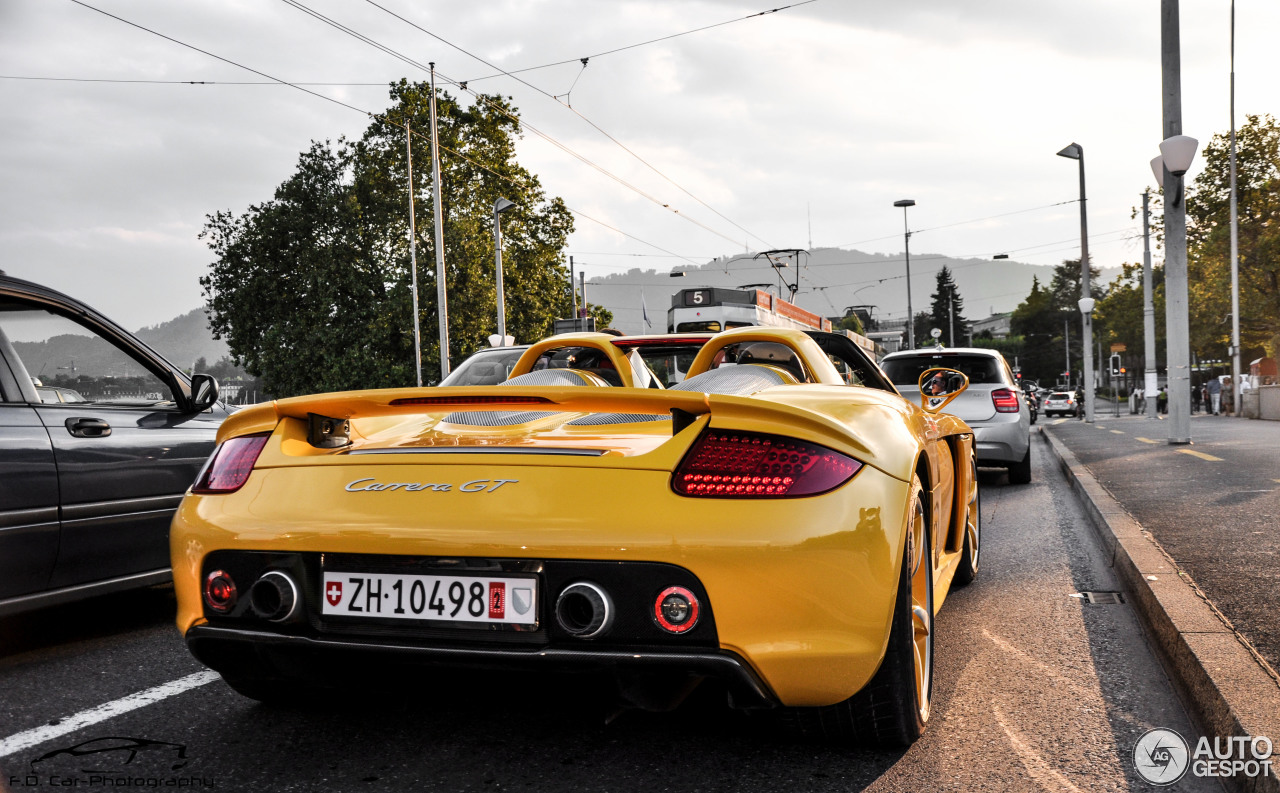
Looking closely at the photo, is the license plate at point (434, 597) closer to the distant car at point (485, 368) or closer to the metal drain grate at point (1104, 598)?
the metal drain grate at point (1104, 598)

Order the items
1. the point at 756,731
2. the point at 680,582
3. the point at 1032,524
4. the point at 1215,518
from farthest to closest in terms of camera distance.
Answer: the point at 1032,524 < the point at 1215,518 < the point at 756,731 < the point at 680,582

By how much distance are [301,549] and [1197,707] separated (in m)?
2.62

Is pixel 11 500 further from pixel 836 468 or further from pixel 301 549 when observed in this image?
pixel 836 468

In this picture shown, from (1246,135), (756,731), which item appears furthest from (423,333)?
(756,731)

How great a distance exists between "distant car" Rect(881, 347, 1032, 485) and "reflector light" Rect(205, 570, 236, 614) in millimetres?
8336

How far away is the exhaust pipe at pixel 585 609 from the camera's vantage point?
7.51 ft

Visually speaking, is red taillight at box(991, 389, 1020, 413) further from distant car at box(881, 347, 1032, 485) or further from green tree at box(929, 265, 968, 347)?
green tree at box(929, 265, 968, 347)

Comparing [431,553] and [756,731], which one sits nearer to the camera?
[431,553]

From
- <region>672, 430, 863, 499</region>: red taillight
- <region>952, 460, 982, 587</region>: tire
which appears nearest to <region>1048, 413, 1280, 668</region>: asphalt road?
<region>952, 460, 982, 587</region>: tire

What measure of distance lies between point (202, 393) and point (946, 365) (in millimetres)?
7633

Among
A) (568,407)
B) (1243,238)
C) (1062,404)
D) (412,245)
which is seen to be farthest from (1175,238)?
(1062,404)

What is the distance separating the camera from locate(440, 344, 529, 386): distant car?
11555 millimetres

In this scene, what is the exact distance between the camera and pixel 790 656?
230cm

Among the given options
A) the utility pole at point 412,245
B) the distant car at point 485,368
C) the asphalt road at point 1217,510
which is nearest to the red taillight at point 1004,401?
the asphalt road at point 1217,510
